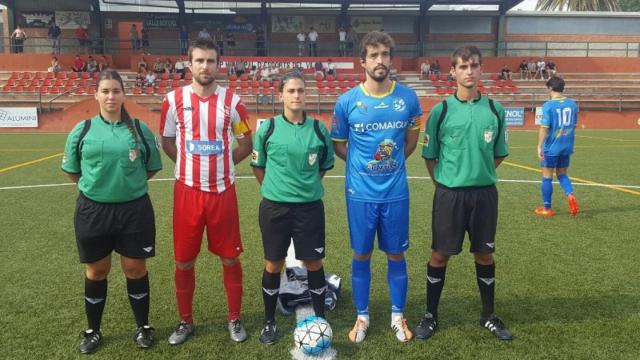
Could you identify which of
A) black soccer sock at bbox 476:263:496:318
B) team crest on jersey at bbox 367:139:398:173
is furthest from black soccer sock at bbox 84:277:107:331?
Result: black soccer sock at bbox 476:263:496:318

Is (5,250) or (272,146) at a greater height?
(272,146)

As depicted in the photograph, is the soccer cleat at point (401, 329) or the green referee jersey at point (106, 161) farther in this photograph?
the soccer cleat at point (401, 329)

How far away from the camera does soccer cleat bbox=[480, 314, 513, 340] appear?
3436 millimetres

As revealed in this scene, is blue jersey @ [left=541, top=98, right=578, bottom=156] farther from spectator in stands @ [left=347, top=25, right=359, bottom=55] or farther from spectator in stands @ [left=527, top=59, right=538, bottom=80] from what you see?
spectator in stands @ [left=527, top=59, right=538, bottom=80]

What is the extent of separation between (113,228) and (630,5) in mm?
80002

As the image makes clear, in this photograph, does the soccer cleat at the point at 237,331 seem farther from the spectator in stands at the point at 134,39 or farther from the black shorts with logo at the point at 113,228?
the spectator in stands at the point at 134,39

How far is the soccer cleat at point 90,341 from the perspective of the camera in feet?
10.7

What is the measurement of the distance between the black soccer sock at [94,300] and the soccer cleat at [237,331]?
3.03 feet

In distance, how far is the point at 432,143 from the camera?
3529 millimetres

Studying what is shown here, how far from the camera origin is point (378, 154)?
3361 millimetres

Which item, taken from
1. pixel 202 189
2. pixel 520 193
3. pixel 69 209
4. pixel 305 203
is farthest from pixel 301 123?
pixel 520 193

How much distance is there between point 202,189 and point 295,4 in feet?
102

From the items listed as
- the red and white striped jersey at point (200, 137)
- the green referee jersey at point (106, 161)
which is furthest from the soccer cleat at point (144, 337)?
the red and white striped jersey at point (200, 137)

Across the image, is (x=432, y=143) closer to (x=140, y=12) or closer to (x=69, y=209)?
(x=69, y=209)
